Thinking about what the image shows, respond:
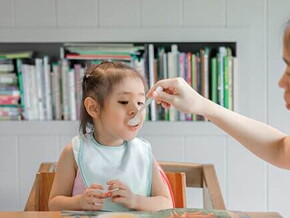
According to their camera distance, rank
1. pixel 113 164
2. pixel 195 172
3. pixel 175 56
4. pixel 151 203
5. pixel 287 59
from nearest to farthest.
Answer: pixel 287 59 < pixel 151 203 < pixel 113 164 < pixel 195 172 < pixel 175 56

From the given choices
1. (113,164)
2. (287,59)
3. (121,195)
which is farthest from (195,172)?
(287,59)

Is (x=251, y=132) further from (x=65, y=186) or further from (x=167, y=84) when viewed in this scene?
(x=65, y=186)

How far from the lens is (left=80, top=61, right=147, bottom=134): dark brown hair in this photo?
163cm

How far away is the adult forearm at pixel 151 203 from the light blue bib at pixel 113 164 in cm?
A: 7

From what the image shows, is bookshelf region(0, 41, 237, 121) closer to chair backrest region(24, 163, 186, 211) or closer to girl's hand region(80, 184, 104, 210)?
chair backrest region(24, 163, 186, 211)

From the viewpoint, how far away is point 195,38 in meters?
2.64

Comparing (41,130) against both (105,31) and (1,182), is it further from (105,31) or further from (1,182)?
(105,31)

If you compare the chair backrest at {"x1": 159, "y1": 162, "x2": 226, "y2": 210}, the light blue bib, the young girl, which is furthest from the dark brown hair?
the chair backrest at {"x1": 159, "y1": 162, "x2": 226, "y2": 210}

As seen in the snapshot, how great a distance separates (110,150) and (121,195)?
8.4 inches

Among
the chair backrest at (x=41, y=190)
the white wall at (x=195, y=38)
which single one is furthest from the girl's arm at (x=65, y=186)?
the white wall at (x=195, y=38)

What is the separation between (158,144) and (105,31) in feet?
1.80

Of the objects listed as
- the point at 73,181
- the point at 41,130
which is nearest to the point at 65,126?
the point at 41,130

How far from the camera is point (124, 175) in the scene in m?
1.64

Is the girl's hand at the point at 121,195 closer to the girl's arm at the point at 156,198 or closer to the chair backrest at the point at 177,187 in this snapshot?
the girl's arm at the point at 156,198
